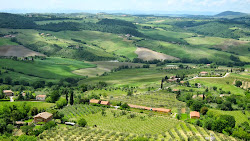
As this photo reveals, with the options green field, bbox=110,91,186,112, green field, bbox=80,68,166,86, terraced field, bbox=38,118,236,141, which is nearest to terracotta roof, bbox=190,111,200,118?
green field, bbox=110,91,186,112

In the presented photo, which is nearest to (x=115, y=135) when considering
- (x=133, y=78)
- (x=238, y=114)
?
(x=238, y=114)

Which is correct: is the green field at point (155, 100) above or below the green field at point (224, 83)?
below

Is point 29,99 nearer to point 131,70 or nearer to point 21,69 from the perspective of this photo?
point 21,69

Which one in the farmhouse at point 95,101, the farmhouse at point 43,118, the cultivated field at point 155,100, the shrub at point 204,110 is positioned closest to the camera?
the farmhouse at point 43,118

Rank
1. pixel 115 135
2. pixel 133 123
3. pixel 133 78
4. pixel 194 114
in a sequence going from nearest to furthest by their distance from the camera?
pixel 115 135 → pixel 133 123 → pixel 194 114 → pixel 133 78

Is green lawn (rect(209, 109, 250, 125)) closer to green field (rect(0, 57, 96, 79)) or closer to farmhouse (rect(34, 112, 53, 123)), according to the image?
farmhouse (rect(34, 112, 53, 123))

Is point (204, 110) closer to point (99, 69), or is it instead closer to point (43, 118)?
point (43, 118)

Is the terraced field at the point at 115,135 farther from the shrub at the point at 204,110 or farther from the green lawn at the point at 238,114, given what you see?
the shrub at the point at 204,110

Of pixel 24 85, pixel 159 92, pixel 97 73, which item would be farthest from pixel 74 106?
pixel 97 73

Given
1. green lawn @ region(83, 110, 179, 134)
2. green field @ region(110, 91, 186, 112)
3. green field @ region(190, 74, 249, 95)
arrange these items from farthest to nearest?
green field @ region(190, 74, 249, 95) < green field @ region(110, 91, 186, 112) < green lawn @ region(83, 110, 179, 134)

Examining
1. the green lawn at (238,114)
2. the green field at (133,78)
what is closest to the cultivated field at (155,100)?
the green lawn at (238,114)

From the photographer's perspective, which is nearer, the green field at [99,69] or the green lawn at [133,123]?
the green lawn at [133,123]

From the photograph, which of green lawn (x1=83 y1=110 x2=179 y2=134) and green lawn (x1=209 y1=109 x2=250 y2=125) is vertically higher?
green lawn (x1=83 y1=110 x2=179 y2=134)
